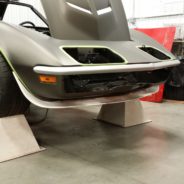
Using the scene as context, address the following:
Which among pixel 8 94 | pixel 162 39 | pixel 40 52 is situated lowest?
pixel 162 39

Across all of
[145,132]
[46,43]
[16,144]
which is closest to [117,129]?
[145,132]

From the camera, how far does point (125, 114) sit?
2729mm

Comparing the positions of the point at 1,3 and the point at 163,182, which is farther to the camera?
the point at 1,3

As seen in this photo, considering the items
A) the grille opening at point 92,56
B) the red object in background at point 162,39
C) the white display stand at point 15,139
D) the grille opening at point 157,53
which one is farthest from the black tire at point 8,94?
the red object in background at point 162,39

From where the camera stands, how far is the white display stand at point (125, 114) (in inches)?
108

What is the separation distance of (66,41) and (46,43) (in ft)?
0.53

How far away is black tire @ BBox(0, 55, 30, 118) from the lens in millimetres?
1906

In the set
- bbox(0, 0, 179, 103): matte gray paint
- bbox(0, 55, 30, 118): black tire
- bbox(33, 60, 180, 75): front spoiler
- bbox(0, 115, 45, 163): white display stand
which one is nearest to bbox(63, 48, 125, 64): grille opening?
bbox(0, 0, 179, 103): matte gray paint

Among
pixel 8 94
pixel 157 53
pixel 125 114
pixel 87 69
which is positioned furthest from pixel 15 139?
pixel 157 53

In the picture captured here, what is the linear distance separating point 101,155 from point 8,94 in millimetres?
791

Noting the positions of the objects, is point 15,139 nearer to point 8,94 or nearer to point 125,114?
point 8,94

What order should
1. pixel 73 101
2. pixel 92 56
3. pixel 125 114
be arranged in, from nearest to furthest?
pixel 73 101 → pixel 92 56 → pixel 125 114

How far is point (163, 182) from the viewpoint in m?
1.56

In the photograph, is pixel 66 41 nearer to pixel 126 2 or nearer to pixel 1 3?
pixel 1 3
